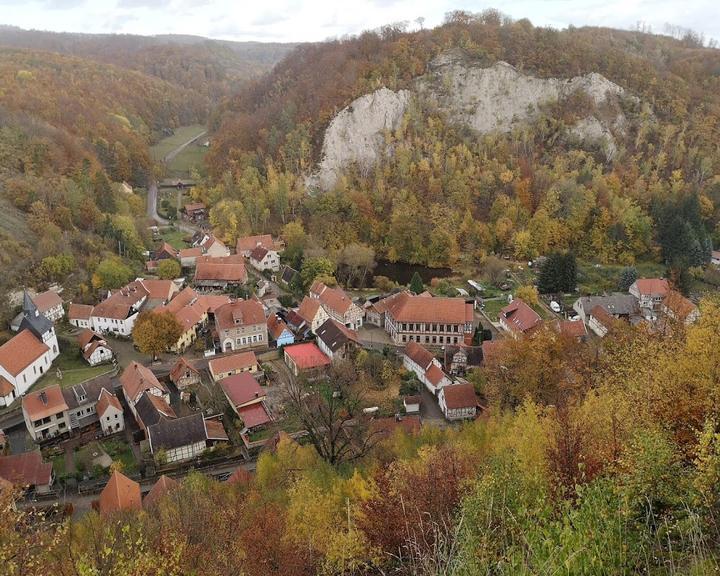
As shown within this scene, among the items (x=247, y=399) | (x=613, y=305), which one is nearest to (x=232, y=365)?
(x=247, y=399)

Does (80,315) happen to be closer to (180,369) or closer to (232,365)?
(180,369)

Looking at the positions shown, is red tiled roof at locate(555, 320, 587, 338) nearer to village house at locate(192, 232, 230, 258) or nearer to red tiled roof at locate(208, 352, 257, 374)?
red tiled roof at locate(208, 352, 257, 374)

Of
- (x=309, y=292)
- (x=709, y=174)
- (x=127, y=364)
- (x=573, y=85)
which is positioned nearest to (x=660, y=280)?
(x=709, y=174)

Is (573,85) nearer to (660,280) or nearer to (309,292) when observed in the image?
(660,280)

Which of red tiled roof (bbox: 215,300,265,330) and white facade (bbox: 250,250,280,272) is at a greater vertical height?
red tiled roof (bbox: 215,300,265,330)

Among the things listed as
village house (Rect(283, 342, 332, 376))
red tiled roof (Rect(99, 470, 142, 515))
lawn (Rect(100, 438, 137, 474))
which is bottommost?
village house (Rect(283, 342, 332, 376))

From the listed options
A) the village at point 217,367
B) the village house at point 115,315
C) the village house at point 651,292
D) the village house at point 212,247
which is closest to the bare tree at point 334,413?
the village at point 217,367

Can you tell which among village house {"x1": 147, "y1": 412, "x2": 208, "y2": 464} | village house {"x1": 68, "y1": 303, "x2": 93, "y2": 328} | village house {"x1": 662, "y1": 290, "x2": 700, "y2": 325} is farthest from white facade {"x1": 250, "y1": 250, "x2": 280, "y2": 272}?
village house {"x1": 662, "y1": 290, "x2": 700, "y2": 325}
